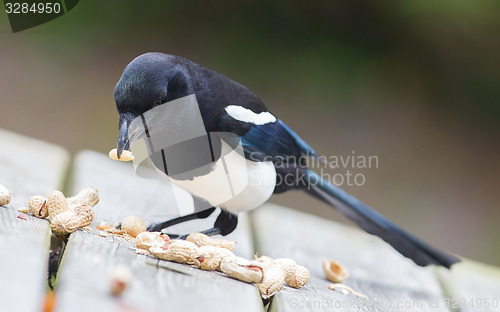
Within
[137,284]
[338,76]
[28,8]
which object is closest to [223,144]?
[137,284]

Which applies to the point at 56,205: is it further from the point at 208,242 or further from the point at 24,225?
the point at 208,242

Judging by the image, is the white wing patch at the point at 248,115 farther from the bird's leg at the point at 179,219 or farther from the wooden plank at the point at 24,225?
the wooden plank at the point at 24,225

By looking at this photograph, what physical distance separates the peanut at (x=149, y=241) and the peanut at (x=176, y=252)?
0.08 feet

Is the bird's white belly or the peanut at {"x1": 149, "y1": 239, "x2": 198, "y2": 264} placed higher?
the peanut at {"x1": 149, "y1": 239, "x2": 198, "y2": 264}

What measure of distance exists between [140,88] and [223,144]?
35cm

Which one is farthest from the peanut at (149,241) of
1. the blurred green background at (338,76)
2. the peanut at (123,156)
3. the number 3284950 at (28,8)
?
the number 3284950 at (28,8)

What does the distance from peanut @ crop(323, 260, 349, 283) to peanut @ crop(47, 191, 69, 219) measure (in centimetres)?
70

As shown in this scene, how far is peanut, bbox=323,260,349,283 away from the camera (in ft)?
5.51

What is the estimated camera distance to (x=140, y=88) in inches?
62.6

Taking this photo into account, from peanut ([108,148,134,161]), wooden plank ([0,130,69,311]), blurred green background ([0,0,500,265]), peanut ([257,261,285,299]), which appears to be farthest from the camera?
blurred green background ([0,0,500,265])

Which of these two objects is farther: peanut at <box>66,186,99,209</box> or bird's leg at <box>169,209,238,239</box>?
bird's leg at <box>169,209,238,239</box>

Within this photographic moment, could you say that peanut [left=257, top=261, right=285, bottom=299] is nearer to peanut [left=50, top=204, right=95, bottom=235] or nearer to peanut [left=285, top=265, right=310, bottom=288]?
peanut [left=285, top=265, right=310, bottom=288]

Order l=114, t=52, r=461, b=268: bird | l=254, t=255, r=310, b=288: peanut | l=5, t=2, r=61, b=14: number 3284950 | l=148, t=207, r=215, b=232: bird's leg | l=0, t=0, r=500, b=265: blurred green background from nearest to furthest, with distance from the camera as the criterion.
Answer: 1. l=254, t=255, r=310, b=288: peanut
2. l=114, t=52, r=461, b=268: bird
3. l=148, t=207, r=215, b=232: bird's leg
4. l=5, t=2, r=61, b=14: number 3284950
5. l=0, t=0, r=500, b=265: blurred green background

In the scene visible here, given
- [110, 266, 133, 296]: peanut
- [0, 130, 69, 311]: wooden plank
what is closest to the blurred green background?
[0, 130, 69, 311]: wooden plank
